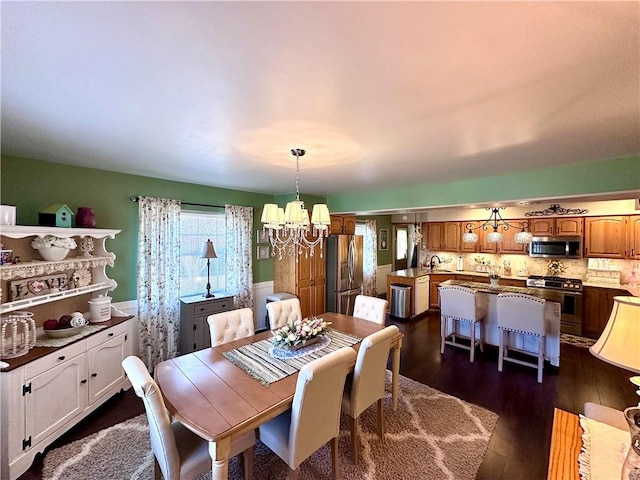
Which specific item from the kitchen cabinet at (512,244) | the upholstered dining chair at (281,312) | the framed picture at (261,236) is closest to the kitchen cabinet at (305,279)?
the framed picture at (261,236)

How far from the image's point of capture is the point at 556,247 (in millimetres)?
5066

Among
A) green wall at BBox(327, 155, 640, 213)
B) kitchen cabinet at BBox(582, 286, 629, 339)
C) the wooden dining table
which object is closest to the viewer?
the wooden dining table

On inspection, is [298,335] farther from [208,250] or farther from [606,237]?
[606,237]

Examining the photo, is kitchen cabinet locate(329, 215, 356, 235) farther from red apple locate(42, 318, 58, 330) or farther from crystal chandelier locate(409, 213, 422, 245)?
red apple locate(42, 318, 58, 330)

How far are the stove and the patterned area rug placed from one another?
80cm

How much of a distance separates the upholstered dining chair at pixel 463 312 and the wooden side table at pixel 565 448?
2.40 m

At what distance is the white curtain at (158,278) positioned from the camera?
3.40 metres

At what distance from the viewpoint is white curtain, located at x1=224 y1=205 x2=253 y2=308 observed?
4.34 metres

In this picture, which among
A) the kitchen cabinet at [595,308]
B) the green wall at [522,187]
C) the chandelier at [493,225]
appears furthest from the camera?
the chandelier at [493,225]

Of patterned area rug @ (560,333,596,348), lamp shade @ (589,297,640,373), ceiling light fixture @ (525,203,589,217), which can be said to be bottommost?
patterned area rug @ (560,333,596,348)

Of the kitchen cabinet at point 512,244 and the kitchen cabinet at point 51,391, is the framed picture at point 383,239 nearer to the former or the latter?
the kitchen cabinet at point 512,244

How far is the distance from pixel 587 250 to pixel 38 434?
7.62 meters

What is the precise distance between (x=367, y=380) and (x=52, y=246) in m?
3.09

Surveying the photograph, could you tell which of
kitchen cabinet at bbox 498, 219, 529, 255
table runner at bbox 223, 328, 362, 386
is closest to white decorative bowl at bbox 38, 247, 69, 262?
table runner at bbox 223, 328, 362, 386
